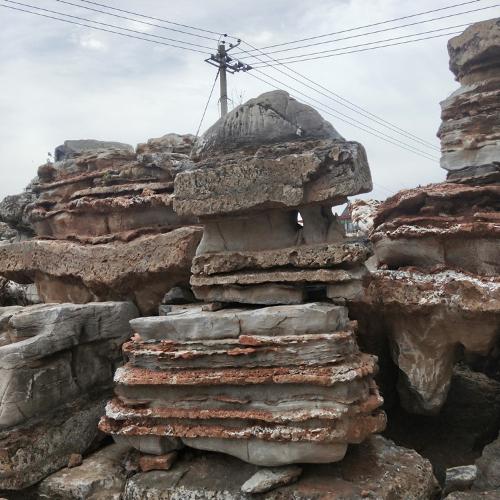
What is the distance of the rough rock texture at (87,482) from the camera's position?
475 centimetres

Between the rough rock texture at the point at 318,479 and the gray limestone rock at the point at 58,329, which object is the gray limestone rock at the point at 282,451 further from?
the gray limestone rock at the point at 58,329

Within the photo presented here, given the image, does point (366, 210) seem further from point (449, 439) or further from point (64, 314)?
point (64, 314)

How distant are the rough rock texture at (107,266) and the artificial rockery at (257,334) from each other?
0.08 ft

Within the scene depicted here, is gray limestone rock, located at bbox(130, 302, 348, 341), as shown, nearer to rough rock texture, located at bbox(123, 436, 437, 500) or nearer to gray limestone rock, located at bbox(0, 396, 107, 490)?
rough rock texture, located at bbox(123, 436, 437, 500)

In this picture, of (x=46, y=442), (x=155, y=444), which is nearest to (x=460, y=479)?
(x=155, y=444)

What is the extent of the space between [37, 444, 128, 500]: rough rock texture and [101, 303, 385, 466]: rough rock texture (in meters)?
0.55

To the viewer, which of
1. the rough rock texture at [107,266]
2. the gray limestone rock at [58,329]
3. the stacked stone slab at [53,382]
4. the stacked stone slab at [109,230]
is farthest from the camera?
the stacked stone slab at [109,230]

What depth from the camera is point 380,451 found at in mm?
4703

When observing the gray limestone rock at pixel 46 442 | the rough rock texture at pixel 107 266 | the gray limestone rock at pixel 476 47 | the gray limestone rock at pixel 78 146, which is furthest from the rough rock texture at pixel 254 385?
the gray limestone rock at pixel 476 47

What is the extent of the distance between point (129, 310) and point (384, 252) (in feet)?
10.3

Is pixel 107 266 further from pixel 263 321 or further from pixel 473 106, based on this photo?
pixel 473 106

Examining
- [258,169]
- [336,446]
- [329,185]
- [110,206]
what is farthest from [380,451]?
[110,206]

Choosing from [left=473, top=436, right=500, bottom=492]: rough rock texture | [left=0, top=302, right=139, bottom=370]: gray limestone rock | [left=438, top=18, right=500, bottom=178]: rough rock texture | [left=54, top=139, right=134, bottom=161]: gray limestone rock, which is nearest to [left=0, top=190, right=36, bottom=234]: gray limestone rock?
[left=54, top=139, right=134, bottom=161]: gray limestone rock

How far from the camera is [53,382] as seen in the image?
17.7 feet
